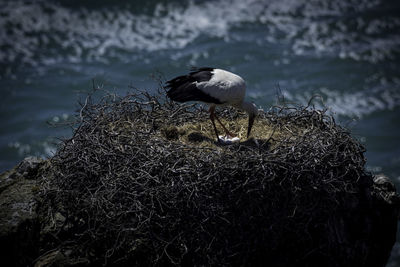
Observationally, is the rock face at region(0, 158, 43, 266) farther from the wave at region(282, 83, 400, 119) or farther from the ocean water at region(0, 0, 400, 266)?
the wave at region(282, 83, 400, 119)

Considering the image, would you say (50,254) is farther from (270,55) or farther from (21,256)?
(270,55)

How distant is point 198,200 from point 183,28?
14.8 metres

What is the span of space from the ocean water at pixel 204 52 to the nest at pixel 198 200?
1010cm

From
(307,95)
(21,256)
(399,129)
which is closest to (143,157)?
(21,256)

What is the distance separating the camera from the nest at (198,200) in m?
5.82

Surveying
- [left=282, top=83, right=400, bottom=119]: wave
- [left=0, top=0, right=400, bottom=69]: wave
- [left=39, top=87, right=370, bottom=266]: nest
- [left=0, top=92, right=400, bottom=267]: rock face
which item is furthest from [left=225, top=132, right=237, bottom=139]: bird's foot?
[left=0, top=0, right=400, bottom=69]: wave

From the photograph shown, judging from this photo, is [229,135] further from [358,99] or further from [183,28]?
[183,28]

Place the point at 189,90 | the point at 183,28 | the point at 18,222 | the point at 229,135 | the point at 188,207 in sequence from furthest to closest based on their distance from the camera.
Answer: the point at 183,28 < the point at 229,135 < the point at 189,90 < the point at 18,222 < the point at 188,207

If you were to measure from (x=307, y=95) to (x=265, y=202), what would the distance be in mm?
11584

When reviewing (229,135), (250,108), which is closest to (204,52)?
(229,135)

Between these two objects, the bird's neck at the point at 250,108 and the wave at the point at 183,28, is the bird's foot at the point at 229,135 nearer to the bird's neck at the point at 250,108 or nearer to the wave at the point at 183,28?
the bird's neck at the point at 250,108

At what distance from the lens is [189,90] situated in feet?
23.9

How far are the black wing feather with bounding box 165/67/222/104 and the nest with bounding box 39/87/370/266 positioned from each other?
3.36 ft

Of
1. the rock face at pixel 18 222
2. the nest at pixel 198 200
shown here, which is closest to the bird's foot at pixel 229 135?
the nest at pixel 198 200
